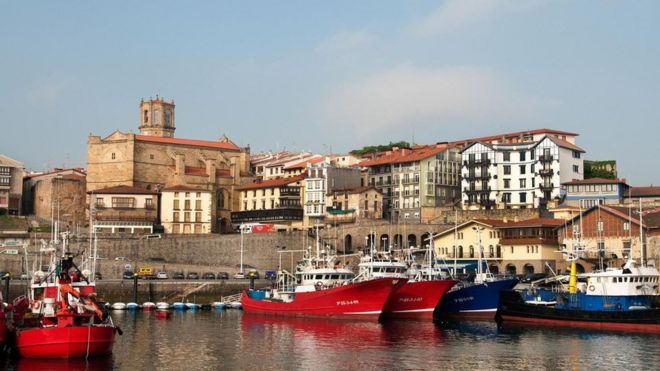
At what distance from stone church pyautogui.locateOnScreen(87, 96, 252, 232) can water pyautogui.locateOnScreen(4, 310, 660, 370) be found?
60.0 m

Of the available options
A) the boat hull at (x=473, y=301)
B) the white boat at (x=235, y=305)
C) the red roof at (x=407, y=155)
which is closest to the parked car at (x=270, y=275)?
the white boat at (x=235, y=305)

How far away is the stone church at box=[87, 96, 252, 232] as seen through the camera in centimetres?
12075

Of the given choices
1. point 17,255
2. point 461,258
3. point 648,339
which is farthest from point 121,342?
point 461,258

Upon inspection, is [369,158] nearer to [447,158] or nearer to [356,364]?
[447,158]

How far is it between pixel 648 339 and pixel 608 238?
34553 millimetres

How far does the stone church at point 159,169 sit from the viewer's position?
120750 mm

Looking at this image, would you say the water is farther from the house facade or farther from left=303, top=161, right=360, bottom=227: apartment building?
left=303, top=161, right=360, bottom=227: apartment building

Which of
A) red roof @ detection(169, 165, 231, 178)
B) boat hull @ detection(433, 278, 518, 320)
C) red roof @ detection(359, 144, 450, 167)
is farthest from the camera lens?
red roof @ detection(169, 165, 231, 178)

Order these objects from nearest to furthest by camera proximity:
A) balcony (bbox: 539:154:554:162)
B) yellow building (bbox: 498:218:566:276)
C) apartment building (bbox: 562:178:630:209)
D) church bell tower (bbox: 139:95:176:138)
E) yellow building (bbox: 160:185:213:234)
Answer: yellow building (bbox: 498:218:566:276) < apartment building (bbox: 562:178:630:209) < balcony (bbox: 539:154:554:162) < yellow building (bbox: 160:185:213:234) < church bell tower (bbox: 139:95:176:138)

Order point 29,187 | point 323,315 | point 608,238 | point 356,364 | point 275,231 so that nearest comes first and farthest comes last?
point 356,364 < point 323,315 < point 608,238 < point 275,231 < point 29,187

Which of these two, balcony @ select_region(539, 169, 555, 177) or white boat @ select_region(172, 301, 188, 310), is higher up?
balcony @ select_region(539, 169, 555, 177)

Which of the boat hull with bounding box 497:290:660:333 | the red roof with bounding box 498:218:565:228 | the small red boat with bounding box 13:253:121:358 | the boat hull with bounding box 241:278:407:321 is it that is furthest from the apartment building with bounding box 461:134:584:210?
the small red boat with bounding box 13:253:121:358

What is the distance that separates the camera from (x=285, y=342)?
5034cm

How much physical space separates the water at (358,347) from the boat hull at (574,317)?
1.53 metres
